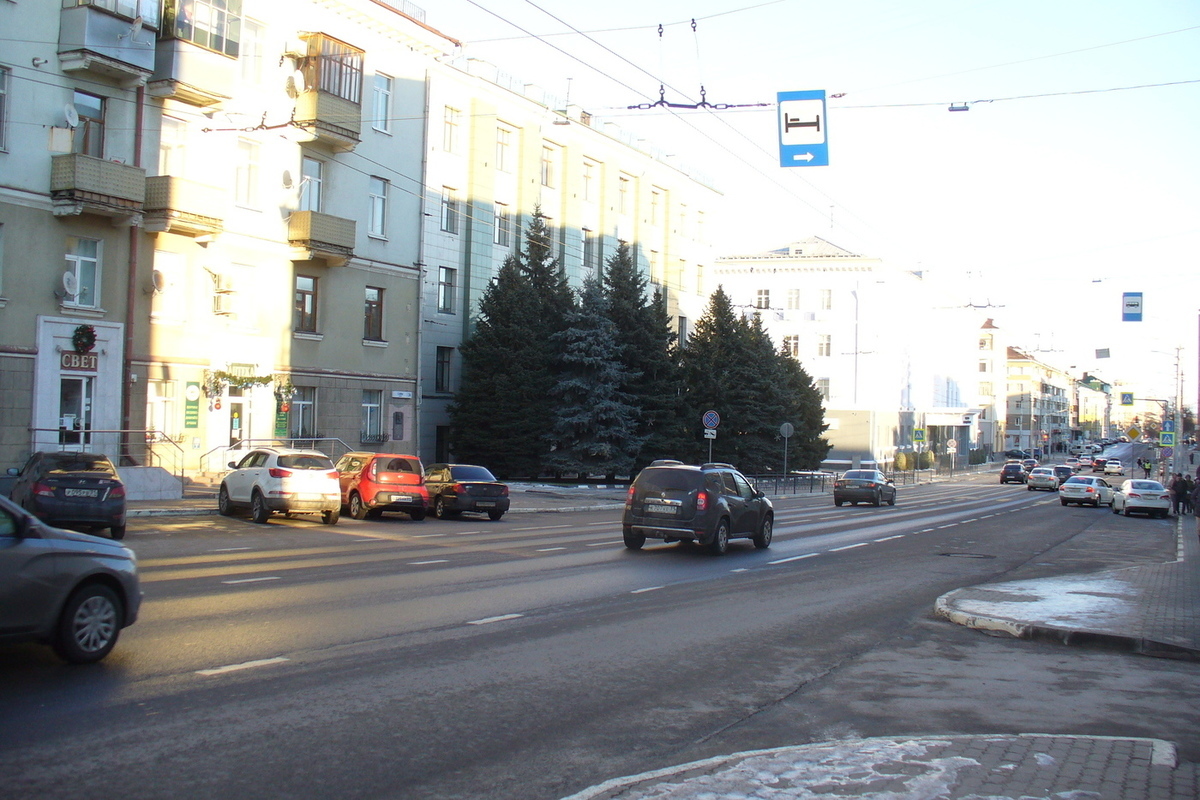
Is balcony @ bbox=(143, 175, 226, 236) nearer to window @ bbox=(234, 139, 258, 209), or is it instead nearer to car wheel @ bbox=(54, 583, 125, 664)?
window @ bbox=(234, 139, 258, 209)

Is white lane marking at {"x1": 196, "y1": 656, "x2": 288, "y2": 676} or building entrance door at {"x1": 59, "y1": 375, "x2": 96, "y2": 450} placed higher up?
building entrance door at {"x1": 59, "y1": 375, "x2": 96, "y2": 450}

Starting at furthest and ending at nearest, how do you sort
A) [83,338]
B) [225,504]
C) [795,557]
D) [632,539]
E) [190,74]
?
[190,74] → [83,338] → [225,504] → [632,539] → [795,557]

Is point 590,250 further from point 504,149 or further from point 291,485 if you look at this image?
point 291,485

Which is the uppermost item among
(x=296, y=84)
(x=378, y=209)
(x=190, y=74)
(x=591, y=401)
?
(x=296, y=84)

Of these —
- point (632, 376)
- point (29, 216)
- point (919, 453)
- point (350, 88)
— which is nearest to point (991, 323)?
point (919, 453)

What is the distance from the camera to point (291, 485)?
72.4 ft

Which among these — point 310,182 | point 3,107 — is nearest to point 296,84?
point 310,182

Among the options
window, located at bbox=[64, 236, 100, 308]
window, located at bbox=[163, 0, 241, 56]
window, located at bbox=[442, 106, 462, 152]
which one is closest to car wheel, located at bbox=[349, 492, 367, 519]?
window, located at bbox=[64, 236, 100, 308]

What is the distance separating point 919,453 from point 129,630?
7959cm

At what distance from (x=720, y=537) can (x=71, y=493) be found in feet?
37.5

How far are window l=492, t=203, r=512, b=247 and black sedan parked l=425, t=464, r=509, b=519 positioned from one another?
819 inches

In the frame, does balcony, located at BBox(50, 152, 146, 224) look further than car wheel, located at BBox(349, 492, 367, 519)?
Yes

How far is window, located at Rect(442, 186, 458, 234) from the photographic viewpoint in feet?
141

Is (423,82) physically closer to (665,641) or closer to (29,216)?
(29,216)
